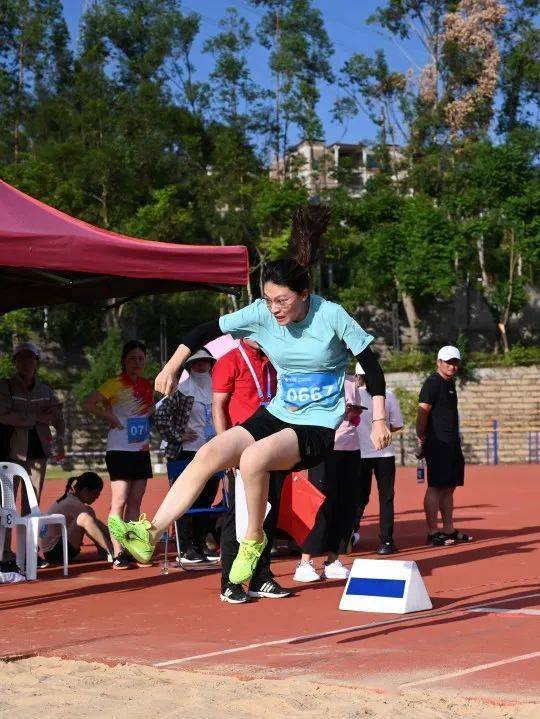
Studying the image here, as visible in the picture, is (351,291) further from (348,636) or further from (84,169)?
(348,636)

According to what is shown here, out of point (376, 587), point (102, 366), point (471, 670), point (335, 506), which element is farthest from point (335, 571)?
point (102, 366)

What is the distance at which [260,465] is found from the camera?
23.3 ft

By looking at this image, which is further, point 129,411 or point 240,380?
point 129,411

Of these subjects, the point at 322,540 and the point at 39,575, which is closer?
the point at 322,540

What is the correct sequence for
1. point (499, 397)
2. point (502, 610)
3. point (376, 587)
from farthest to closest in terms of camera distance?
point (499, 397) < point (376, 587) < point (502, 610)

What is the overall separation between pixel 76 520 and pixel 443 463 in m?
3.55

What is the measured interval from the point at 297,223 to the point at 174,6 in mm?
52884

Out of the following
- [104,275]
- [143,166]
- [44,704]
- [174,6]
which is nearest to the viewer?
[44,704]

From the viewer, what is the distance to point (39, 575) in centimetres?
1075

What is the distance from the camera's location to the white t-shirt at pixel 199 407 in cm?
1120

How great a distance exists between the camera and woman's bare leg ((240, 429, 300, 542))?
7105 mm

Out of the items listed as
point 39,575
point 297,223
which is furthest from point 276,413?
point 39,575

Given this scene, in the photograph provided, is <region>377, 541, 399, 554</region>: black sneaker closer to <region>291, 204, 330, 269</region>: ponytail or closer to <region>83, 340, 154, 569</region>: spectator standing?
<region>83, 340, 154, 569</region>: spectator standing

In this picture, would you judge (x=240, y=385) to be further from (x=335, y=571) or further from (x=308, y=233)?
(x=335, y=571)
